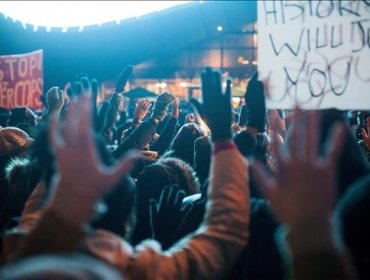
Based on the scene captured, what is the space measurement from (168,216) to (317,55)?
1297 mm

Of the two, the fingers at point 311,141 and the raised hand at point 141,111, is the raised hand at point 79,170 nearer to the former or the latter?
the fingers at point 311,141

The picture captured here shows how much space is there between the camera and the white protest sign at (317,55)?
2.90m

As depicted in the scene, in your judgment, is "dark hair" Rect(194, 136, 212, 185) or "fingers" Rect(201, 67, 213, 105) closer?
"fingers" Rect(201, 67, 213, 105)

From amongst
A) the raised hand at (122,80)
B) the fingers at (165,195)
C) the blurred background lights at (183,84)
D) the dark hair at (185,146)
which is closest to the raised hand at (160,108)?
the raised hand at (122,80)

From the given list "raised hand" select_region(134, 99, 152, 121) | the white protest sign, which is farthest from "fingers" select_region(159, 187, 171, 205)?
"raised hand" select_region(134, 99, 152, 121)

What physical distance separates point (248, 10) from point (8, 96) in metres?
13.1

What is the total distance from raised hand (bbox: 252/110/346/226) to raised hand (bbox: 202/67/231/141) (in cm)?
67

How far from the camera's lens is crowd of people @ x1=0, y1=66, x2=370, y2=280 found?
146 cm

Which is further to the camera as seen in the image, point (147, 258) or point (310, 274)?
point (147, 258)

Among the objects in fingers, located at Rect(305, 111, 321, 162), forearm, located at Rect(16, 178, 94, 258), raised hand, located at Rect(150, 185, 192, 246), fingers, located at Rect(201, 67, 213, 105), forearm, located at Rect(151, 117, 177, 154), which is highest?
fingers, located at Rect(201, 67, 213, 105)

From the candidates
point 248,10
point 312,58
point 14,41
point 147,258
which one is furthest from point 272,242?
point 248,10

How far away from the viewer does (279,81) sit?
307 centimetres

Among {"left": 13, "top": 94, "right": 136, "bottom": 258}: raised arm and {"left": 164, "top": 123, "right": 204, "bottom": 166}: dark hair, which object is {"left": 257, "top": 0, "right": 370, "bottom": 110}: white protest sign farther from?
{"left": 13, "top": 94, "right": 136, "bottom": 258}: raised arm

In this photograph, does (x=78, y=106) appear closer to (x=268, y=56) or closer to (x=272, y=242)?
(x=272, y=242)
